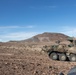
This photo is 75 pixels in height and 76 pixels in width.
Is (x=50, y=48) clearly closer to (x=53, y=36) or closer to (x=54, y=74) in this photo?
(x=54, y=74)

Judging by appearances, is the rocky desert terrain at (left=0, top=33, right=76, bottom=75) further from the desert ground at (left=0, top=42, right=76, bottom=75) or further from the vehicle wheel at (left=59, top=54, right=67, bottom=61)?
the vehicle wheel at (left=59, top=54, right=67, bottom=61)

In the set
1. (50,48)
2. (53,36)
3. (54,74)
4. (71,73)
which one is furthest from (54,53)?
(53,36)

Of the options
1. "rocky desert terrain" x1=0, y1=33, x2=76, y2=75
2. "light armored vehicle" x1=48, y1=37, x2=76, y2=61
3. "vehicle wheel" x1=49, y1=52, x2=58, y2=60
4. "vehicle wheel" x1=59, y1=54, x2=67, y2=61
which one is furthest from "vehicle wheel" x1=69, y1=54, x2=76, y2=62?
"rocky desert terrain" x1=0, y1=33, x2=76, y2=75

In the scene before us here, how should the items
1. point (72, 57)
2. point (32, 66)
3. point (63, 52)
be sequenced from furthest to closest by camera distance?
point (63, 52) < point (72, 57) < point (32, 66)

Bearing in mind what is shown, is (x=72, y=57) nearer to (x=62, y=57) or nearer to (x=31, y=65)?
(x=62, y=57)

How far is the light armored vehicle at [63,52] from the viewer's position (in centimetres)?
3061

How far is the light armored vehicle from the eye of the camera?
1205 inches

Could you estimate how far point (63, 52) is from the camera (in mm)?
31297

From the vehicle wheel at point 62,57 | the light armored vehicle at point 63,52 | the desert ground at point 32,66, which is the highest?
the light armored vehicle at point 63,52

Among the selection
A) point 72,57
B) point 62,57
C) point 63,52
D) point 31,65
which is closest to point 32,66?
point 31,65

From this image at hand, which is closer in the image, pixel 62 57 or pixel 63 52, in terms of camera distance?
pixel 62 57

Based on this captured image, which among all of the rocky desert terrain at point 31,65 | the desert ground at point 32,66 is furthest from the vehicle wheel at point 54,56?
the desert ground at point 32,66

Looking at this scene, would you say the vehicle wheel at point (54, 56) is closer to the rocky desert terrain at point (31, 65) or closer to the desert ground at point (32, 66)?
the rocky desert terrain at point (31, 65)

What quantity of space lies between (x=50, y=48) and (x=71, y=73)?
23.7 metres
